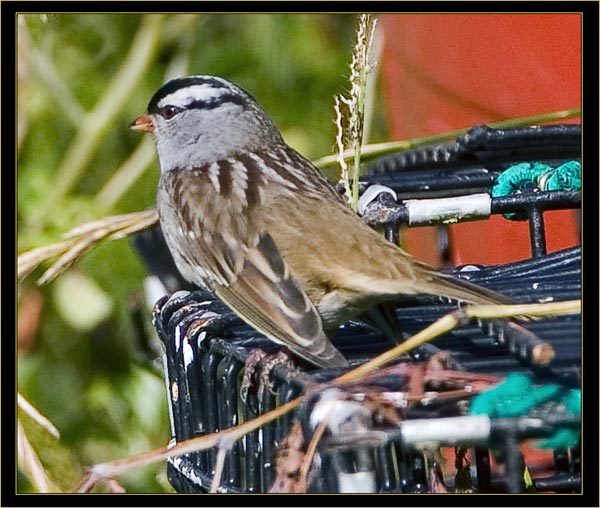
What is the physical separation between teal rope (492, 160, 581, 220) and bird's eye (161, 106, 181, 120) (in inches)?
26.6

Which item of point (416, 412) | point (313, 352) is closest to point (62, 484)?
point (313, 352)

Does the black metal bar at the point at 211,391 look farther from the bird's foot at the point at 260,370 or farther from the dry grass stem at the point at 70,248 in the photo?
the dry grass stem at the point at 70,248

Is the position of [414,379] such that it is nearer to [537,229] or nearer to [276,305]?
[276,305]

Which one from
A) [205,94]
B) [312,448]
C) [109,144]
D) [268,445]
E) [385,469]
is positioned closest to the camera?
[312,448]

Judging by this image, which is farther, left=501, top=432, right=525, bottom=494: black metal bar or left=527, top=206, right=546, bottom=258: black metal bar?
left=527, top=206, right=546, bottom=258: black metal bar

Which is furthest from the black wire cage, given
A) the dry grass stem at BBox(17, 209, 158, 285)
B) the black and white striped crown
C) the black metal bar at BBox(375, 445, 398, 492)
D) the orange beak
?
the orange beak

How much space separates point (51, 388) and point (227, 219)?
4.90ft

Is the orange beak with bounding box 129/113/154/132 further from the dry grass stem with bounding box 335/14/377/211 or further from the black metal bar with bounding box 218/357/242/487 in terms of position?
the black metal bar with bounding box 218/357/242/487

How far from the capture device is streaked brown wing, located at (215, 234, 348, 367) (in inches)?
75.0

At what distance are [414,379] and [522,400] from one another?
140mm

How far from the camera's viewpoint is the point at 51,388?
11.9ft

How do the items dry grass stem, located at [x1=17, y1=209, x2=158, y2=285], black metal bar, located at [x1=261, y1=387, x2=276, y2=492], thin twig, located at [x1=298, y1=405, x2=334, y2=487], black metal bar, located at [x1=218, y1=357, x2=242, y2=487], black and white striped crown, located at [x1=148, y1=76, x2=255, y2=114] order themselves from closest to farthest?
thin twig, located at [x1=298, y1=405, x2=334, y2=487], black metal bar, located at [x1=261, y1=387, x2=276, y2=492], black metal bar, located at [x1=218, y1=357, x2=242, y2=487], dry grass stem, located at [x1=17, y1=209, x2=158, y2=285], black and white striped crown, located at [x1=148, y1=76, x2=255, y2=114]

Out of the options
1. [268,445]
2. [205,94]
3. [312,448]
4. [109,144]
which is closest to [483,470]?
[268,445]

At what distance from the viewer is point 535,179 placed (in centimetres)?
248
